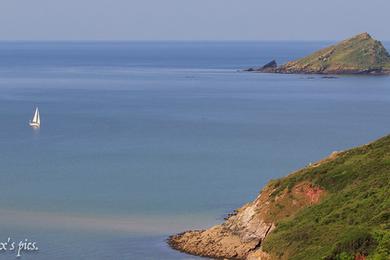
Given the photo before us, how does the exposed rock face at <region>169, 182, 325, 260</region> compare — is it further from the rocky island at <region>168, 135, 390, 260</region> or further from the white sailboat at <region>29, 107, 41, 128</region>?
the white sailboat at <region>29, 107, 41, 128</region>

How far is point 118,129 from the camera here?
10931 cm

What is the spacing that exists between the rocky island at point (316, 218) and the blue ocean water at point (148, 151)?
3079mm

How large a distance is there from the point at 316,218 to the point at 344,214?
A: 5.54 ft

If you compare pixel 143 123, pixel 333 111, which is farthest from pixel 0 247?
A: pixel 333 111

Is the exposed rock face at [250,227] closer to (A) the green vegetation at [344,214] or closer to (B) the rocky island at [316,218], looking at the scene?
(B) the rocky island at [316,218]

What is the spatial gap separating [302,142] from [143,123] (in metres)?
25.7

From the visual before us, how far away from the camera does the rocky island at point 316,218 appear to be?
42.1 m

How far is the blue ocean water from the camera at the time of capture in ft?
188

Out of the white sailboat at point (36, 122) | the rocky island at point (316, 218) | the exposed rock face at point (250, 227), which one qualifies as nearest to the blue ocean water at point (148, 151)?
the white sailboat at point (36, 122)

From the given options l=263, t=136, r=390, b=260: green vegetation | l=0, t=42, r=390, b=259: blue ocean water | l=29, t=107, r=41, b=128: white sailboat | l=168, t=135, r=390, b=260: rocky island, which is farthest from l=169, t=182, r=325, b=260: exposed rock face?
l=29, t=107, r=41, b=128: white sailboat

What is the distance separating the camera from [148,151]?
9056 centimetres

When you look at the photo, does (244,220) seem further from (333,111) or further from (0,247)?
(333,111)

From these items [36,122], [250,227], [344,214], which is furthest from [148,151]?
[344,214]

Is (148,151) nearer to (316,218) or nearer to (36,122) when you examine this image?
(36,122)
